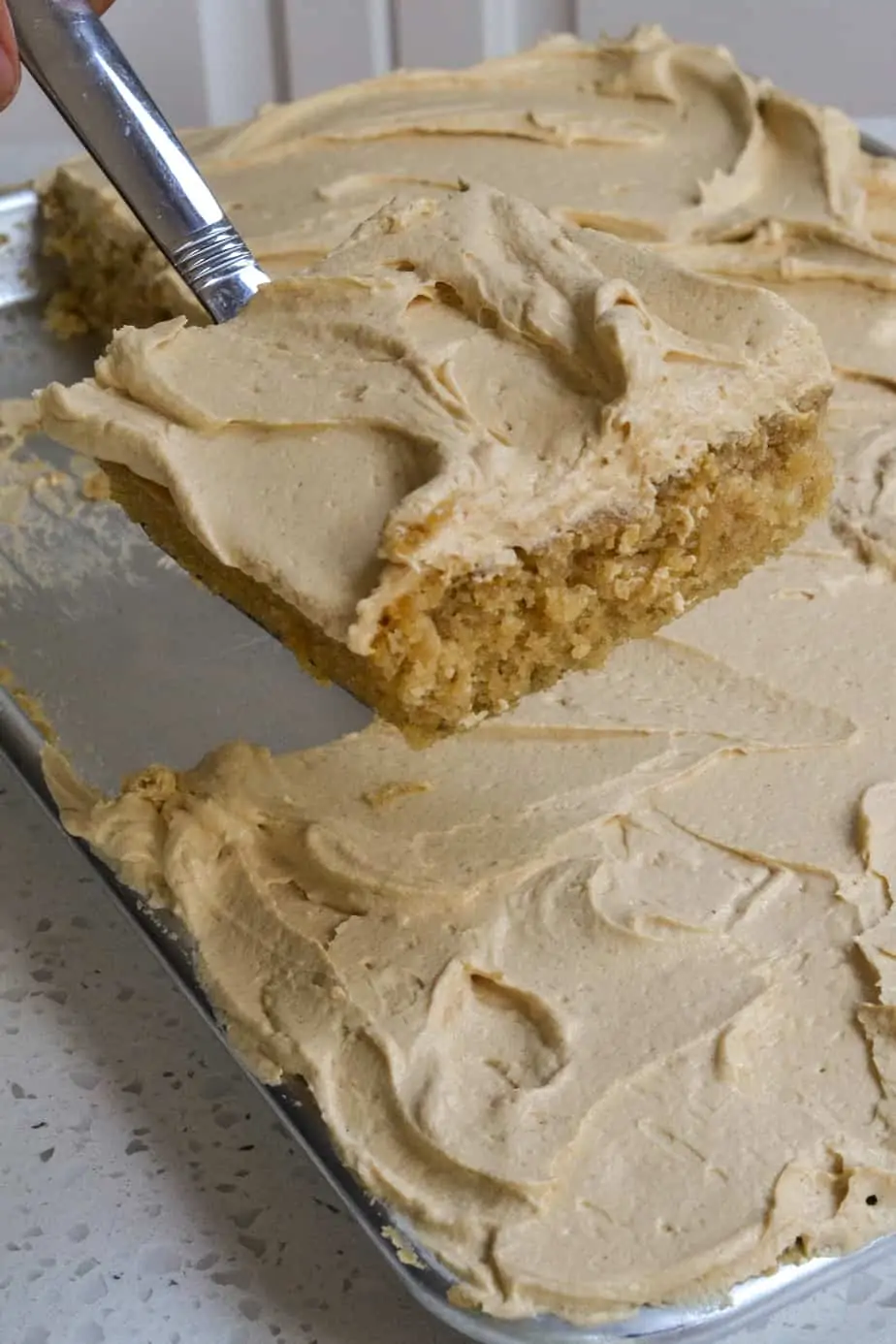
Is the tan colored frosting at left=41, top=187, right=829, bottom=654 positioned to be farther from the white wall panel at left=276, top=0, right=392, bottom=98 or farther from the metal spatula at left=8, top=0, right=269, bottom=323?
the white wall panel at left=276, top=0, right=392, bottom=98

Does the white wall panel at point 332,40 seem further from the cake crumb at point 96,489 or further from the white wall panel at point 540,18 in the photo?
the cake crumb at point 96,489

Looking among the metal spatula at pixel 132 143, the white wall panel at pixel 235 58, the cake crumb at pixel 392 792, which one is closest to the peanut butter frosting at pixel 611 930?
the cake crumb at pixel 392 792

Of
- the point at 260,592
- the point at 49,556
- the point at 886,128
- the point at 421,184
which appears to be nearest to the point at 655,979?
the point at 260,592

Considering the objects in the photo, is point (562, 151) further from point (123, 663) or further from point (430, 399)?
point (430, 399)

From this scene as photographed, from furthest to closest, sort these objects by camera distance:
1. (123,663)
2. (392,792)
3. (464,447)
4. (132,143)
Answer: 1. (123,663)
2. (132,143)
3. (392,792)
4. (464,447)

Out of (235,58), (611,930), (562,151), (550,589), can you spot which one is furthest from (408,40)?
(611,930)

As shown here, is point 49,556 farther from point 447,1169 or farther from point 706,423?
point 447,1169
